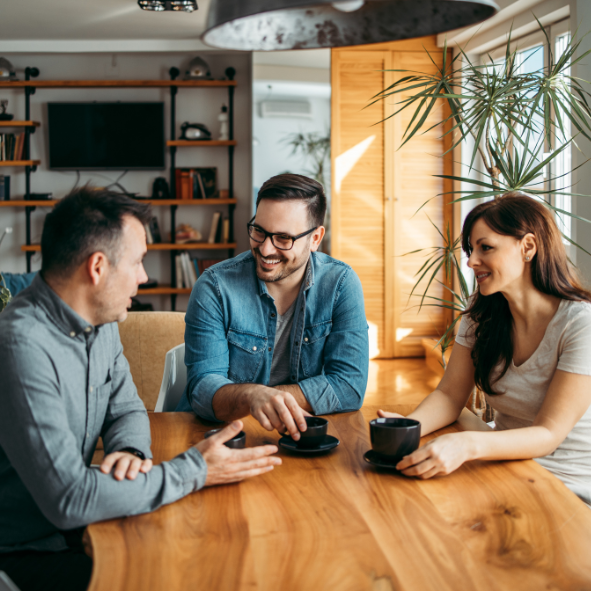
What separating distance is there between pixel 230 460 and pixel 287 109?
14.2 feet

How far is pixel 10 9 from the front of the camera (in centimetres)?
445

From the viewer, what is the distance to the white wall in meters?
5.50

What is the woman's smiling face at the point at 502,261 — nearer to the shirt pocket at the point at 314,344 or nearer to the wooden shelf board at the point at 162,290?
the shirt pocket at the point at 314,344

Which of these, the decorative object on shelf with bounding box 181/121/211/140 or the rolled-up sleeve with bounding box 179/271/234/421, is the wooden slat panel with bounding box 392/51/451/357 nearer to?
the decorative object on shelf with bounding box 181/121/211/140

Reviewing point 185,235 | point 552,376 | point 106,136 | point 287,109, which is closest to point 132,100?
point 106,136

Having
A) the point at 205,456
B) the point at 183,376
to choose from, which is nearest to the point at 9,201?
the point at 183,376

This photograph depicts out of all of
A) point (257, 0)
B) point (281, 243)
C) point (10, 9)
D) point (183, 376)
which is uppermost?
point (10, 9)

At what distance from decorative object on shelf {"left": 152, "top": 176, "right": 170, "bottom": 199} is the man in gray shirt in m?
4.32

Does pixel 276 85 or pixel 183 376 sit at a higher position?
pixel 276 85

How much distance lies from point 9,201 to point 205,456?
5.02 m

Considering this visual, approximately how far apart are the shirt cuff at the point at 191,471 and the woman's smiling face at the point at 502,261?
35.4 inches

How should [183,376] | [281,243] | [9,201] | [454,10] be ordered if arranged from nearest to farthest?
[454,10]
[281,243]
[183,376]
[9,201]

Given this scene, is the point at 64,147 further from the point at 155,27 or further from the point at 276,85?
the point at 276,85

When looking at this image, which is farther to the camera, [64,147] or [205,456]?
[64,147]
